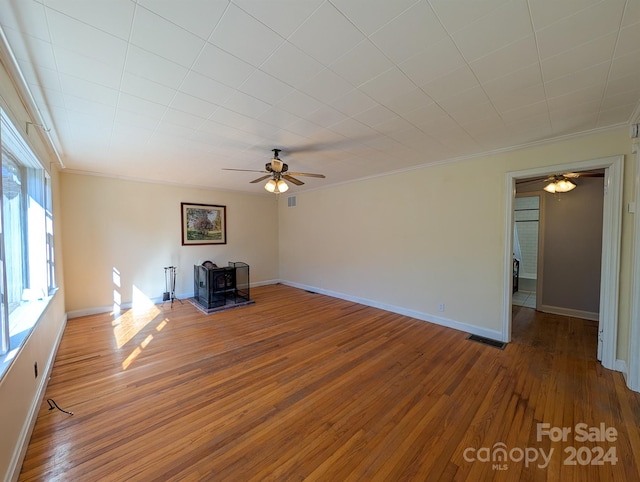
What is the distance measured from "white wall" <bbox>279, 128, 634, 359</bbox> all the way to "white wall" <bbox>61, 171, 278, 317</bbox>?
2.97 metres

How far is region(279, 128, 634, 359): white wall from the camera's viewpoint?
305 cm

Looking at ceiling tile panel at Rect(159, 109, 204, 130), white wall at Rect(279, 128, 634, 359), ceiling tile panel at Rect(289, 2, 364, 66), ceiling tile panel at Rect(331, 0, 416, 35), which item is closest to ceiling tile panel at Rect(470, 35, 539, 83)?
ceiling tile panel at Rect(331, 0, 416, 35)

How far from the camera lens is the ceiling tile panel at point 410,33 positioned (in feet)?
4.37

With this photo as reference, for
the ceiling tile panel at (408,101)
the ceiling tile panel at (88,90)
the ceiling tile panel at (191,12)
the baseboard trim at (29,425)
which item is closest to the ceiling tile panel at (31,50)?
the ceiling tile panel at (88,90)

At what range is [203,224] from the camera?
5.96 meters

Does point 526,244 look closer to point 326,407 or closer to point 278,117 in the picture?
point 326,407

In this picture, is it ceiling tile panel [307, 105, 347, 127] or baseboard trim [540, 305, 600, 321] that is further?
baseboard trim [540, 305, 600, 321]

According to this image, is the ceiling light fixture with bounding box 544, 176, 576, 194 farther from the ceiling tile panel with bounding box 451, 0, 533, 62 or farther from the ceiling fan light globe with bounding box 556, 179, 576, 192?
the ceiling tile panel with bounding box 451, 0, 533, 62

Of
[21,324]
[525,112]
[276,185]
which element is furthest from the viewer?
[276,185]

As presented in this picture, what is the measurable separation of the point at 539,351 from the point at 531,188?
3.23m

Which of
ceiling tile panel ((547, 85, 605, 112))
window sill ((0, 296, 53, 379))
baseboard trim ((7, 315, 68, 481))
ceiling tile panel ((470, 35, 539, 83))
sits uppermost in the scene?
ceiling tile panel ((547, 85, 605, 112))

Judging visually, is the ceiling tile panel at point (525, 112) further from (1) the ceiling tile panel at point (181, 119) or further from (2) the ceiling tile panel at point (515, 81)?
(1) the ceiling tile panel at point (181, 119)

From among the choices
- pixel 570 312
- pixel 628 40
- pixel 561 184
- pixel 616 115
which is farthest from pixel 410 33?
pixel 570 312

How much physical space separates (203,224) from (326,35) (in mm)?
5378
